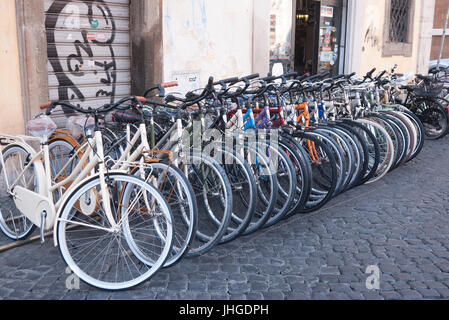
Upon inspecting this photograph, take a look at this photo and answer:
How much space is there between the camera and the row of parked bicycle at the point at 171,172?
3.36 metres

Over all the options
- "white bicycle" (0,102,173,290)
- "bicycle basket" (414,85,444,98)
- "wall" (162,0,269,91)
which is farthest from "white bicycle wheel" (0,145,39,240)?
"bicycle basket" (414,85,444,98)

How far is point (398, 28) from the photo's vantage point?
12375 millimetres

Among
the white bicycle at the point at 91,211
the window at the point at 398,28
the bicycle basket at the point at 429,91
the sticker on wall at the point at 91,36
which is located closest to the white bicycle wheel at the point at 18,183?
the white bicycle at the point at 91,211

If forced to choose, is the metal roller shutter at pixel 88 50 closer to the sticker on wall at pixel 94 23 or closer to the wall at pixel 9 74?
the sticker on wall at pixel 94 23

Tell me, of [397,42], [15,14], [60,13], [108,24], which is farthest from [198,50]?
[397,42]

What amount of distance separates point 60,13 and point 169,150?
9.56ft

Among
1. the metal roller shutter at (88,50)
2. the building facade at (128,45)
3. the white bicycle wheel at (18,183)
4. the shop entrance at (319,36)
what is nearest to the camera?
the white bicycle wheel at (18,183)

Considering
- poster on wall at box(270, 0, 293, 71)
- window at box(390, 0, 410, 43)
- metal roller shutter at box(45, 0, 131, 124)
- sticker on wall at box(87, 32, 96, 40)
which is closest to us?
metal roller shutter at box(45, 0, 131, 124)

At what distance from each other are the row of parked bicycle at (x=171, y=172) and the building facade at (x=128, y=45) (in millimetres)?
1039

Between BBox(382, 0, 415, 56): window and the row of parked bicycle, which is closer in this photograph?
the row of parked bicycle

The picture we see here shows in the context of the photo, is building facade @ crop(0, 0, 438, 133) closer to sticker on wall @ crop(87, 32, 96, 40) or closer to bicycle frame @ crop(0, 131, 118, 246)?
sticker on wall @ crop(87, 32, 96, 40)

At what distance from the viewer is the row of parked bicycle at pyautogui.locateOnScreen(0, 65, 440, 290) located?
336 centimetres

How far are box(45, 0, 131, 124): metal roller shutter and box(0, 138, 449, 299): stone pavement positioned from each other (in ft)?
8.05

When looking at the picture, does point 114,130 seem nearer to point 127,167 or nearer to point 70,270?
point 127,167
